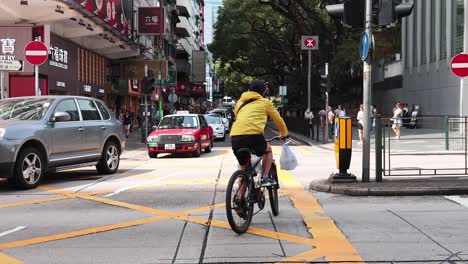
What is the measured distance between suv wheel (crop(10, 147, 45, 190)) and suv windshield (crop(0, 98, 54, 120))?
81 centimetres

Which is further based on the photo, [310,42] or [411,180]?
[310,42]

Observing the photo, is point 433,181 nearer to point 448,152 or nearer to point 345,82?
point 448,152

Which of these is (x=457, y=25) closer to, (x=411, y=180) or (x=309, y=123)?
(x=309, y=123)

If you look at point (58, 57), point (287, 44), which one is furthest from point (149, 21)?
point (287, 44)

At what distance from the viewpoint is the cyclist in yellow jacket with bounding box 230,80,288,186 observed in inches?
259

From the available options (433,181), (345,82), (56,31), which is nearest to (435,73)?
(345,82)

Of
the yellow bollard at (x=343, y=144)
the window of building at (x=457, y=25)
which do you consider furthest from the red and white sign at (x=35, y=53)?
the window of building at (x=457, y=25)

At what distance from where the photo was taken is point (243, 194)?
6.34 meters

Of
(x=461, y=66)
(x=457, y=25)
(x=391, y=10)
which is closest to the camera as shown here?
(x=391, y=10)

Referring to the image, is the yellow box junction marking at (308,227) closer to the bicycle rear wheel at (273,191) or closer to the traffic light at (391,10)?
the bicycle rear wheel at (273,191)

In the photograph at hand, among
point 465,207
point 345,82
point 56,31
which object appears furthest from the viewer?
point 345,82

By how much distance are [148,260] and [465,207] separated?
4876 millimetres

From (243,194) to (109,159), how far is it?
714 cm

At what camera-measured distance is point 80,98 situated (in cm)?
1202
